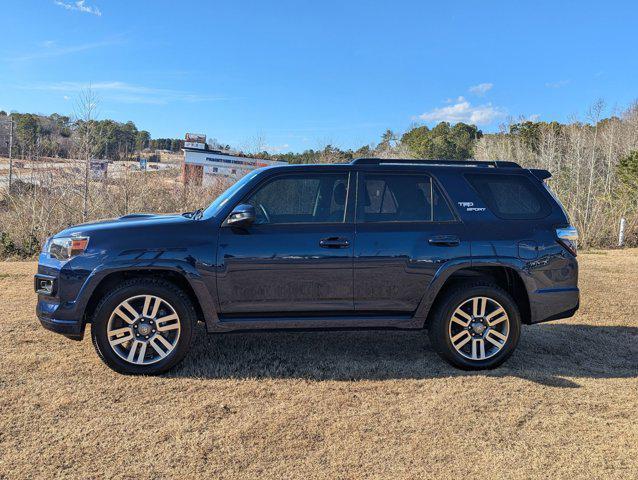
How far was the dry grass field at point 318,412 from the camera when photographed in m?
3.00

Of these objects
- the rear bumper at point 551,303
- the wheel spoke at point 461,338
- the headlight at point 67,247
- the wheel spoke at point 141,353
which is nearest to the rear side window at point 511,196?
the rear bumper at point 551,303

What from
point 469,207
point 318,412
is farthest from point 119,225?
point 469,207

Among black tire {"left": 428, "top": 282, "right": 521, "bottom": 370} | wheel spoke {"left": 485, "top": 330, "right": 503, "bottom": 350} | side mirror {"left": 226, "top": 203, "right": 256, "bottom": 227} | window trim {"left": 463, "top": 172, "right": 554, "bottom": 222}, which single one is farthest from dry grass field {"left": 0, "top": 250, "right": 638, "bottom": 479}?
window trim {"left": 463, "top": 172, "right": 554, "bottom": 222}

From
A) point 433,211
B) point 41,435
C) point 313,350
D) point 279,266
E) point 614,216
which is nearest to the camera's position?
point 41,435

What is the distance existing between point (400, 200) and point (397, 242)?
415 millimetres

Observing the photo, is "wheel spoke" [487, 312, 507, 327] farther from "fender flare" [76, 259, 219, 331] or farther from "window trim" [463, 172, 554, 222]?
"fender flare" [76, 259, 219, 331]

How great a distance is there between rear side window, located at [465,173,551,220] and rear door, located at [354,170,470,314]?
383 millimetres

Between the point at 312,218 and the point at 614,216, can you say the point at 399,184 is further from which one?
the point at 614,216

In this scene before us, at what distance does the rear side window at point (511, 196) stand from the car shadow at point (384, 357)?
4.54ft

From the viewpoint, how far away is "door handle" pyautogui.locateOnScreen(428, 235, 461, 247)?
4.51m

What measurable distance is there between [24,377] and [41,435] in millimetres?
1151

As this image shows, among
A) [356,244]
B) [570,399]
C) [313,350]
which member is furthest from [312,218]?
[570,399]

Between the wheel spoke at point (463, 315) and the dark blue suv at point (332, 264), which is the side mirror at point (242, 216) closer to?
the dark blue suv at point (332, 264)

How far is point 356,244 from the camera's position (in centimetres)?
442
